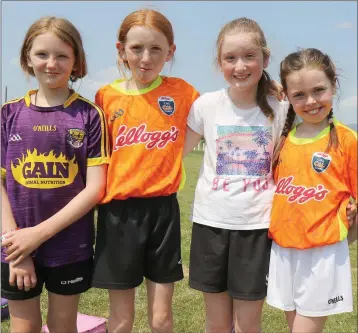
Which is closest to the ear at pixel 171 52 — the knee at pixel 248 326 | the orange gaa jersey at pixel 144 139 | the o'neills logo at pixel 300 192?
the orange gaa jersey at pixel 144 139

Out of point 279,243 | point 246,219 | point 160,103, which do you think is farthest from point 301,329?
point 160,103

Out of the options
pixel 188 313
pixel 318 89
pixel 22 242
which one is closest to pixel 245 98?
pixel 318 89

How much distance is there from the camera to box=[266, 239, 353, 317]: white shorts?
2.54m

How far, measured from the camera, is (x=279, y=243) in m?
2.60

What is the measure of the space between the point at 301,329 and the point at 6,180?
176 cm

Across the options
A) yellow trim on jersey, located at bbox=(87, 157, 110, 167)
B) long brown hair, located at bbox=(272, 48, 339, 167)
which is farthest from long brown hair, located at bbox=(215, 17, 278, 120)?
yellow trim on jersey, located at bbox=(87, 157, 110, 167)

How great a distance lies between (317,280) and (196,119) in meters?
1.10

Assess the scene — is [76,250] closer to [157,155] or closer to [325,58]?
[157,155]

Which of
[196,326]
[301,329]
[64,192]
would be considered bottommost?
[196,326]

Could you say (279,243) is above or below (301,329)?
above

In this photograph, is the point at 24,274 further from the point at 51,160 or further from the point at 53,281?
the point at 51,160

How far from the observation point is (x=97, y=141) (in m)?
2.62

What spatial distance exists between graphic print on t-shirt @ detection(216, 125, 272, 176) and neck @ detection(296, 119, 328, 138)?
0.55 feet

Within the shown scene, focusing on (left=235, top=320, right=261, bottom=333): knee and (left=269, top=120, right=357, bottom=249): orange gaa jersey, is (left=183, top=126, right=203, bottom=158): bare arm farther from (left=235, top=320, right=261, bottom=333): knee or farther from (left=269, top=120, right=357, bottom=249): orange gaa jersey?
(left=235, top=320, right=261, bottom=333): knee
